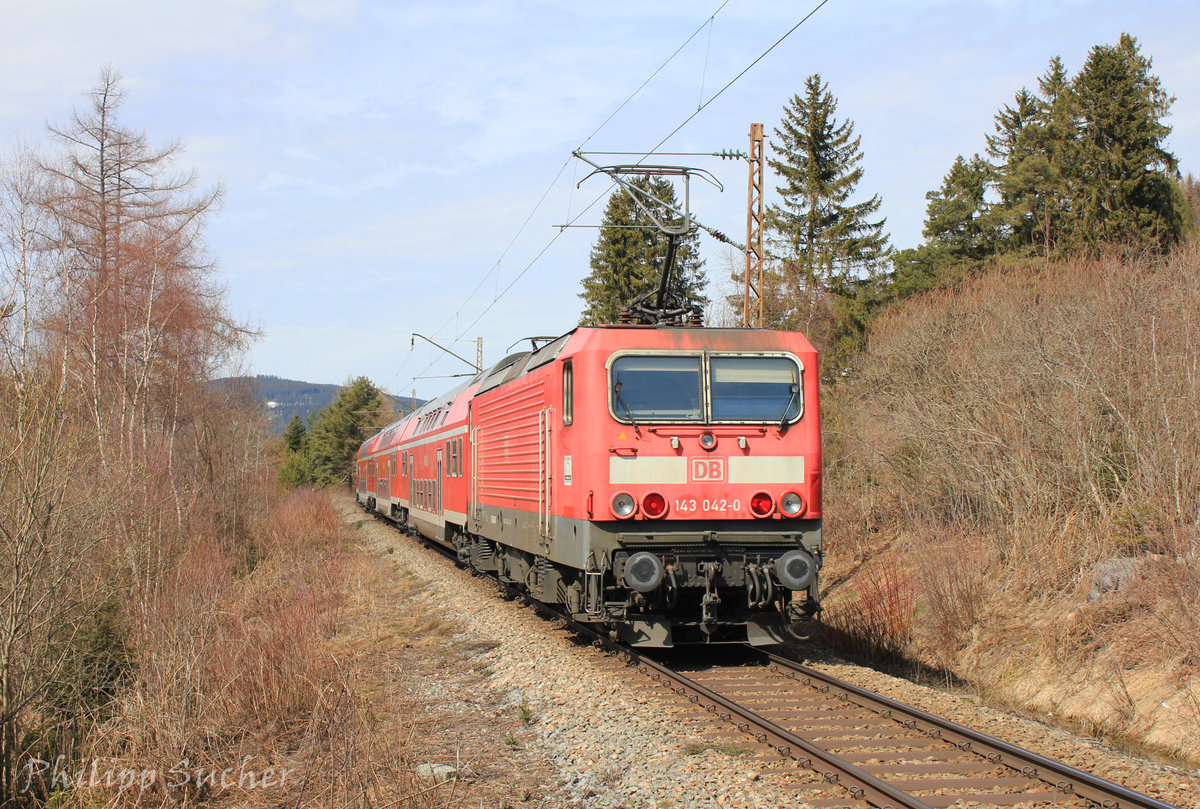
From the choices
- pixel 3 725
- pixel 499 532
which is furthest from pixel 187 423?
pixel 3 725

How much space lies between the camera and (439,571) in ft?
58.5

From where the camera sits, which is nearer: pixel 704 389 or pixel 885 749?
pixel 885 749

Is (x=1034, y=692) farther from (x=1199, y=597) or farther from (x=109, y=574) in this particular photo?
(x=109, y=574)

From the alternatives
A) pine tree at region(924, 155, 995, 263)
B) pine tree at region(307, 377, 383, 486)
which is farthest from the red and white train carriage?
pine tree at region(307, 377, 383, 486)

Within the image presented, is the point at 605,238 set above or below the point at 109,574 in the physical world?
above

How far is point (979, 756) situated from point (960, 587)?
4395mm

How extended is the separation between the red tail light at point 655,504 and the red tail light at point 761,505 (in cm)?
81

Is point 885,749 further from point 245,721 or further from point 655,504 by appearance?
point 245,721

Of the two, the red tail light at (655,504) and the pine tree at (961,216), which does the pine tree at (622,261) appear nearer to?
the pine tree at (961,216)

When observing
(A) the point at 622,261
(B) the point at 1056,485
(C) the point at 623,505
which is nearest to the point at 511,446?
(C) the point at 623,505

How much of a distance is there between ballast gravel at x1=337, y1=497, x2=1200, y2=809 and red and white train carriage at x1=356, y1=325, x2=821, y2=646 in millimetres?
817

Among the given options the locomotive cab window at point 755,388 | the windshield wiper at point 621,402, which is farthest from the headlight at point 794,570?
the windshield wiper at point 621,402

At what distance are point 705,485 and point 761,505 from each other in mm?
547

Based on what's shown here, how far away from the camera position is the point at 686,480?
8555 millimetres
